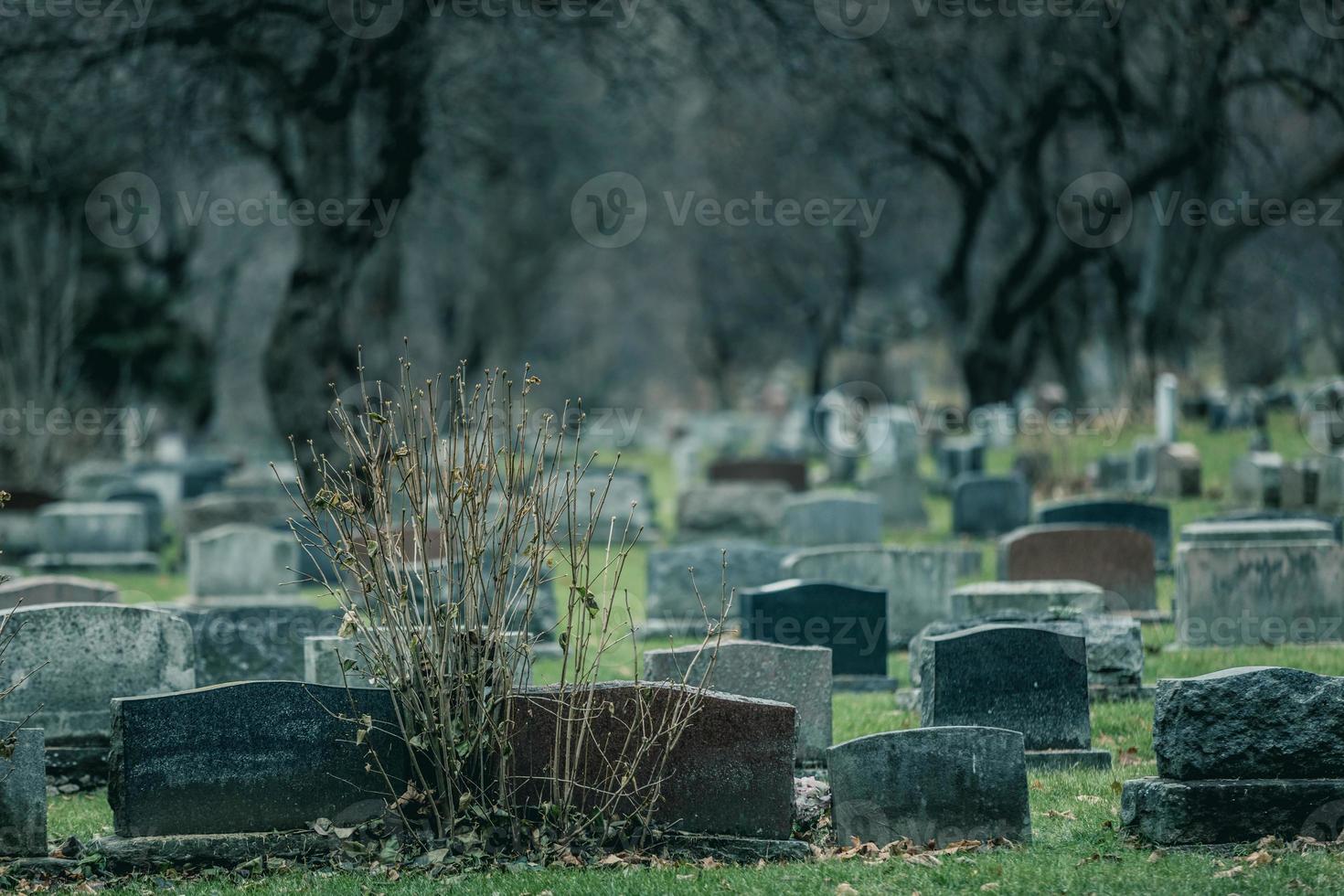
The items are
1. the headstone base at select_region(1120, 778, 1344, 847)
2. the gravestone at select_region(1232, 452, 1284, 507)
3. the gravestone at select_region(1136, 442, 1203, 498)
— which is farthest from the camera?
the gravestone at select_region(1136, 442, 1203, 498)

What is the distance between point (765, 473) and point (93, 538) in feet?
32.1

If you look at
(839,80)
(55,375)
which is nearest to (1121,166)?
(839,80)

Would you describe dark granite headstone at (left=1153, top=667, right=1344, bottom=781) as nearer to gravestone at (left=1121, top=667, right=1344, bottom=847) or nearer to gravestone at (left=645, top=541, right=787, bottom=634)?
gravestone at (left=1121, top=667, right=1344, bottom=847)

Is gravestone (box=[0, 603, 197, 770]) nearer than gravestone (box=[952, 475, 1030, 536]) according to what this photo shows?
Yes

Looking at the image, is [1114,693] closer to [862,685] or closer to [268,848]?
[862,685]

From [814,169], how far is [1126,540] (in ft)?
91.0

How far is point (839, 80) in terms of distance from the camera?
77.0ft

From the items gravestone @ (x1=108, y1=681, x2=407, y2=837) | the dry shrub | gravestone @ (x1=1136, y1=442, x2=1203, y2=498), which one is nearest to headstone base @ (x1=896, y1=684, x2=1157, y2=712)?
the dry shrub

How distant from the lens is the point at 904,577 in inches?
493

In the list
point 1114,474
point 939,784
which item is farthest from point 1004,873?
point 1114,474

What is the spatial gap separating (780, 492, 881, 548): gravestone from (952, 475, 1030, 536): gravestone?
2009mm

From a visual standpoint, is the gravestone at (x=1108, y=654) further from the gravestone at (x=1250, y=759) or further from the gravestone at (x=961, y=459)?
the gravestone at (x=961, y=459)

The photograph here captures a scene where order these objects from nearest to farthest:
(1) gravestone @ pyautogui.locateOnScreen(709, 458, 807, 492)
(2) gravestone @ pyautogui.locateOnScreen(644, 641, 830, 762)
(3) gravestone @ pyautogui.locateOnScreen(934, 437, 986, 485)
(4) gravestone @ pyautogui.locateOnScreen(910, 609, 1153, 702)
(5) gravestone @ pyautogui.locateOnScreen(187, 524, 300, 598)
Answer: (2) gravestone @ pyautogui.locateOnScreen(644, 641, 830, 762)
(4) gravestone @ pyautogui.locateOnScreen(910, 609, 1153, 702)
(5) gravestone @ pyautogui.locateOnScreen(187, 524, 300, 598)
(3) gravestone @ pyautogui.locateOnScreen(934, 437, 986, 485)
(1) gravestone @ pyautogui.locateOnScreen(709, 458, 807, 492)

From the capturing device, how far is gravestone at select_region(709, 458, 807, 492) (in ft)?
80.0
